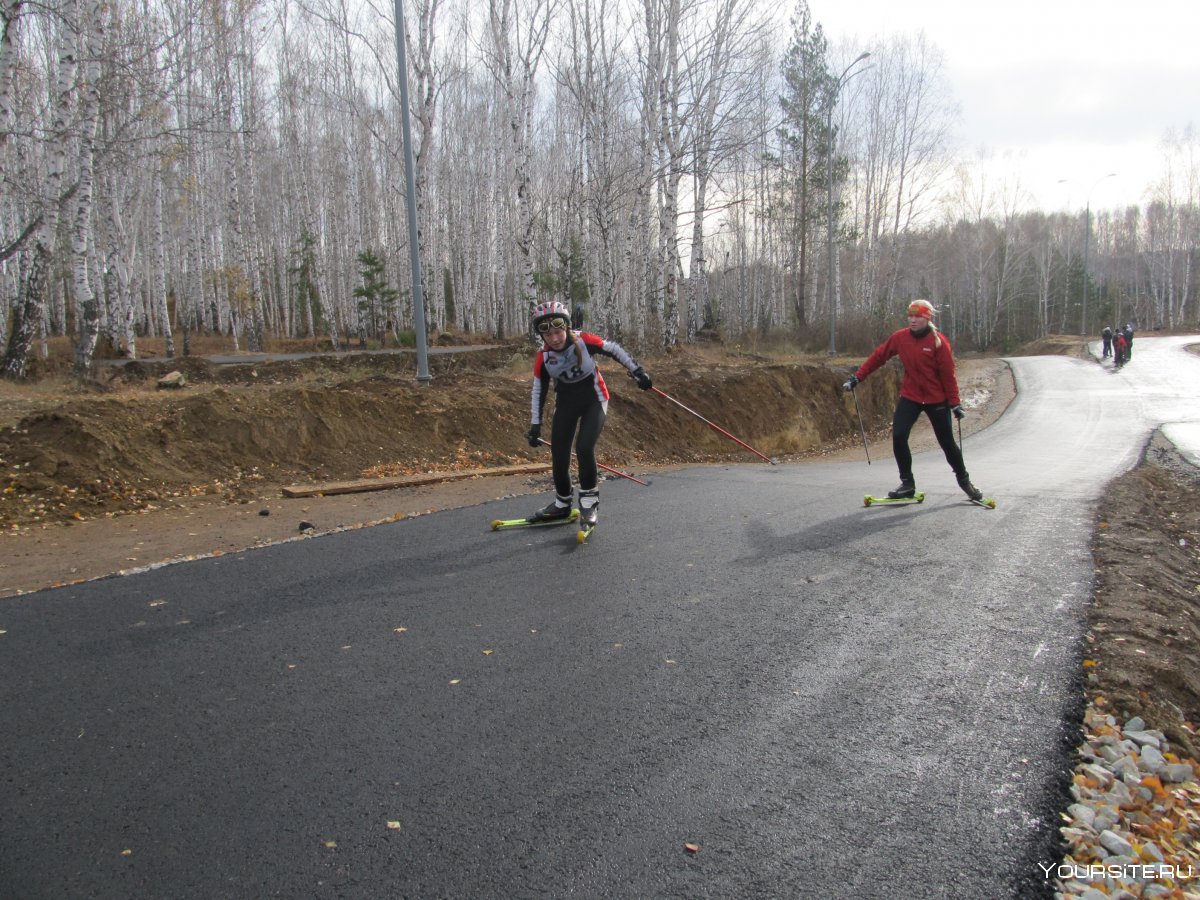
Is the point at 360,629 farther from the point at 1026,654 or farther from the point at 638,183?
the point at 638,183

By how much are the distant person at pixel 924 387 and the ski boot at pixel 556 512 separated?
11.4ft

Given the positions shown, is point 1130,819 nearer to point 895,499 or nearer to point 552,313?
point 552,313

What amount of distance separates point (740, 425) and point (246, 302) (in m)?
19.3

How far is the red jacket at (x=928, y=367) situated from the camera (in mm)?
7973

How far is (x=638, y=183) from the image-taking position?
2227 cm

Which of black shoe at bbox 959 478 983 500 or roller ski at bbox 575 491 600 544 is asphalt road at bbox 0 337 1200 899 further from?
black shoe at bbox 959 478 983 500

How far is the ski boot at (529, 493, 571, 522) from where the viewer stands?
23.7ft

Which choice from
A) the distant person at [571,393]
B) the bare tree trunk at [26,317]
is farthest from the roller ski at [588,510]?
the bare tree trunk at [26,317]

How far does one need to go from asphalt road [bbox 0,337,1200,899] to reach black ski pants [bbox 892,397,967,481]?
6.34 ft

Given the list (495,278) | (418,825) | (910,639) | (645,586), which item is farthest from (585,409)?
(495,278)

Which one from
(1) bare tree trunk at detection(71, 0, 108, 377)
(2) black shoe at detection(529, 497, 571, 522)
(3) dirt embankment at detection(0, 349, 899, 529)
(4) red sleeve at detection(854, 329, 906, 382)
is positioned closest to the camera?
(2) black shoe at detection(529, 497, 571, 522)

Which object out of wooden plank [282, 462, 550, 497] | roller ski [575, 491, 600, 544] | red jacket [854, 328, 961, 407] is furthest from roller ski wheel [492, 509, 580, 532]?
red jacket [854, 328, 961, 407]

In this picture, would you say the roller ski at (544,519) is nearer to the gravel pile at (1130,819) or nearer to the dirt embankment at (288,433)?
the dirt embankment at (288,433)

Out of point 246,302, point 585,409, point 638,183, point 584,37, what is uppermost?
point 584,37
